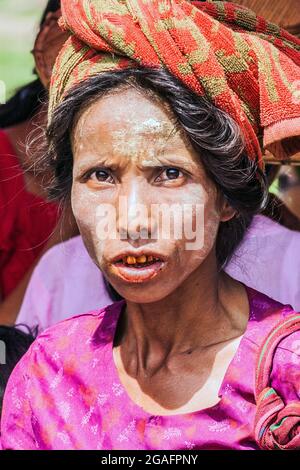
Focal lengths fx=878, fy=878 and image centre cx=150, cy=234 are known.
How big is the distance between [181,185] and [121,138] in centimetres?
17

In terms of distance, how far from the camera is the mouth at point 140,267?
1903 millimetres

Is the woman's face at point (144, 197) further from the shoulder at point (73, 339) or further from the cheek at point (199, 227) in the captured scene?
the shoulder at point (73, 339)

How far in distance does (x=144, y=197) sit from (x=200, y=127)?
20 cm

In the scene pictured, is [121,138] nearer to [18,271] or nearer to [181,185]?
[181,185]

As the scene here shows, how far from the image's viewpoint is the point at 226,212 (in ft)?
→ 6.73

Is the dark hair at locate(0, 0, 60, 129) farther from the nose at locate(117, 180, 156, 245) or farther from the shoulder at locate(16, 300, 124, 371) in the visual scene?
the nose at locate(117, 180, 156, 245)

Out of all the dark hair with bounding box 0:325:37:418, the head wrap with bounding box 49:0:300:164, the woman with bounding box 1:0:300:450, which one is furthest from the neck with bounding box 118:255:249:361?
the dark hair with bounding box 0:325:37:418

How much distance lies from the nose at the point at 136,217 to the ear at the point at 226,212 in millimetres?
227

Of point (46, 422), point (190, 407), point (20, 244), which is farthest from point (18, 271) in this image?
point (190, 407)

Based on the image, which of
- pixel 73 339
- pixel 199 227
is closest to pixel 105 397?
pixel 73 339

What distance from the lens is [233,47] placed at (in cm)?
194

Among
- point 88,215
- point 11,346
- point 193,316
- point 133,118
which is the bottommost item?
point 11,346

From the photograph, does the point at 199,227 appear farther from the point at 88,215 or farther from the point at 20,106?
the point at 20,106

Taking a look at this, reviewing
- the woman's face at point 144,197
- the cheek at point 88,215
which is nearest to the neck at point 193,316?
the woman's face at point 144,197
